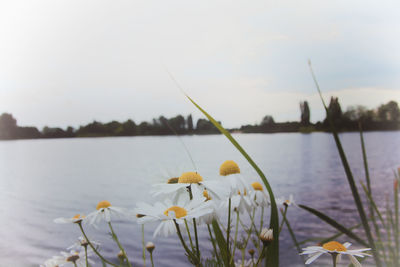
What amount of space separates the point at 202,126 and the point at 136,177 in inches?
9.1

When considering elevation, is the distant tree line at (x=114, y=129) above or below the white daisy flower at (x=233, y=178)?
above

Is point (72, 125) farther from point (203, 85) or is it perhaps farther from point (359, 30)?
point (359, 30)

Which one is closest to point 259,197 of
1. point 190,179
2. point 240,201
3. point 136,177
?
point 240,201

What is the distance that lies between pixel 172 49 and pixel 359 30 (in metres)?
0.48

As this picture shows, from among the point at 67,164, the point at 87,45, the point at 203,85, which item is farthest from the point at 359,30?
the point at 67,164

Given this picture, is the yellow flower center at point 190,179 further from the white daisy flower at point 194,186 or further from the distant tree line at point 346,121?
the distant tree line at point 346,121

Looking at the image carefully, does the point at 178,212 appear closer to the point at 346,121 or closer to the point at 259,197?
the point at 259,197

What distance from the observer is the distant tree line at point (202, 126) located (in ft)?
2.79

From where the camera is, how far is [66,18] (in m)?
0.84

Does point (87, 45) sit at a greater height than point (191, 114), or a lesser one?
greater

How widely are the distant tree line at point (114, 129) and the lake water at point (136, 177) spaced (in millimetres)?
20

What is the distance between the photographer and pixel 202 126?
88cm

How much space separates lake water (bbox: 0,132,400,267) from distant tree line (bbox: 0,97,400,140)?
20 mm

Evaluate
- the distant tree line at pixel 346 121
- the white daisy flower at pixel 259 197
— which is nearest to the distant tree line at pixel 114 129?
the distant tree line at pixel 346 121
